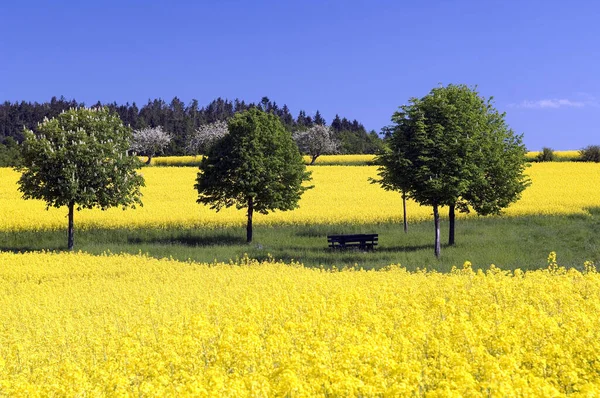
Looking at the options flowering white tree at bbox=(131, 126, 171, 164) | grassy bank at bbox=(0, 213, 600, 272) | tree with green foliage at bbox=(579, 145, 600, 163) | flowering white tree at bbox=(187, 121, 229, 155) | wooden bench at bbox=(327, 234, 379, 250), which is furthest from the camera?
flowering white tree at bbox=(187, 121, 229, 155)

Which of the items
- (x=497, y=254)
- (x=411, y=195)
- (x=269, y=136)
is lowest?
(x=497, y=254)

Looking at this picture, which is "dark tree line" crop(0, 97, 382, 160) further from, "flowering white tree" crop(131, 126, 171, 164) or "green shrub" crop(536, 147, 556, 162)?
"green shrub" crop(536, 147, 556, 162)

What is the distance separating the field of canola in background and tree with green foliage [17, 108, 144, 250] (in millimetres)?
8847

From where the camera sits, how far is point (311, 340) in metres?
9.27

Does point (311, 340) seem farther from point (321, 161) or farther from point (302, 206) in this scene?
point (321, 161)

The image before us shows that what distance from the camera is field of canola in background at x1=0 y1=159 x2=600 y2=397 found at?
7.59 metres

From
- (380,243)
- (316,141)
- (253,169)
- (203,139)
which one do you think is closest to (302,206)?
(253,169)

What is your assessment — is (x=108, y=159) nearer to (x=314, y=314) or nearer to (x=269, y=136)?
(x=269, y=136)

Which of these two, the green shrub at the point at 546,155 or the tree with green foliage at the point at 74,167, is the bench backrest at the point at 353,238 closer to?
the tree with green foliage at the point at 74,167

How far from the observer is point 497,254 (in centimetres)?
3073

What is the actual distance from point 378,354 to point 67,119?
113 feet

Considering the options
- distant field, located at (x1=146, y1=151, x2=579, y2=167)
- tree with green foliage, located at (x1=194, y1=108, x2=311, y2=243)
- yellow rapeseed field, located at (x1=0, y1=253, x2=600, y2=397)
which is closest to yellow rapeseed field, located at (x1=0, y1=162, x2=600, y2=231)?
tree with green foliage, located at (x1=194, y1=108, x2=311, y2=243)

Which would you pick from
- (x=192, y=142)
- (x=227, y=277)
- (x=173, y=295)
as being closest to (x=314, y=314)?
(x=173, y=295)

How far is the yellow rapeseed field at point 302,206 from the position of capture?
1692 inches
